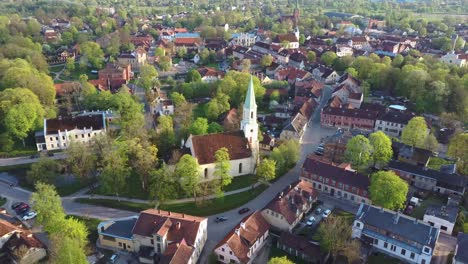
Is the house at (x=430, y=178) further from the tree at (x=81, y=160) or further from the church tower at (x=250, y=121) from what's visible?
the tree at (x=81, y=160)

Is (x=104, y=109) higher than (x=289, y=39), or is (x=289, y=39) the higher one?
(x=289, y=39)

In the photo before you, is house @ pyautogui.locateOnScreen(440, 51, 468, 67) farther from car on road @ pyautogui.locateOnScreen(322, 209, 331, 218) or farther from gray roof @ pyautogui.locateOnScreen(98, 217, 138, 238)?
gray roof @ pyautogui.locateOnScreen(98, 217, 138, 238)

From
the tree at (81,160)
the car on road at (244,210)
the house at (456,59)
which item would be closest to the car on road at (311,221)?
the car on road at (244,210)

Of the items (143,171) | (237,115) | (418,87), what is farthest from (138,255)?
(418,87)

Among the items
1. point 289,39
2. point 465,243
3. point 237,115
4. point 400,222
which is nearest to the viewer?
point 465,243

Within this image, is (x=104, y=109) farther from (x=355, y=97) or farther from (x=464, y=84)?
(x=464, y=84)

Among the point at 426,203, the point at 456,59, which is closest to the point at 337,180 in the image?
the point at 426,203

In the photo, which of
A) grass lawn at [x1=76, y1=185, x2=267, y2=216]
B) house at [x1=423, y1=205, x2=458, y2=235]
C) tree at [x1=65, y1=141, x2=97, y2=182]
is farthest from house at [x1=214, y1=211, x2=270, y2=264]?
tree at [x1=65, y1=141, x2=97, y2=182]
